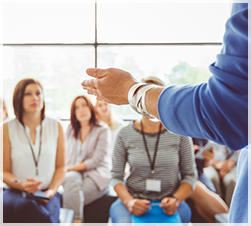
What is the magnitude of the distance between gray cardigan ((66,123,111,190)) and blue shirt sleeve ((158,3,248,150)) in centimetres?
227

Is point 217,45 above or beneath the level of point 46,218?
above

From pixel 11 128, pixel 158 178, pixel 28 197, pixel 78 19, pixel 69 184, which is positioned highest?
pixel 78 19

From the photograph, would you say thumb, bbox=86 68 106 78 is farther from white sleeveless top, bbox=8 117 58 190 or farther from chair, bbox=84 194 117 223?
chair, bbox=84 194 117 223

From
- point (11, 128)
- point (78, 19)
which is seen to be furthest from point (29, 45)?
point (11, 128)

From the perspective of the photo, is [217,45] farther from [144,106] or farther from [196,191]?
[144,106]

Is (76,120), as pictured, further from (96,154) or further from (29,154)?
(29,154)

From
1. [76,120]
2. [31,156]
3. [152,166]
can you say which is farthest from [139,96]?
[76,120]

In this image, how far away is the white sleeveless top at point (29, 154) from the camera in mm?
2102

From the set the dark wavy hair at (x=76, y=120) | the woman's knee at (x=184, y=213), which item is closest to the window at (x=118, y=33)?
the dark wavy hair at (x=76, y=120)

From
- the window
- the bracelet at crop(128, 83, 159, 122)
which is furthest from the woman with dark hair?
the bracelet at crop(128, 83, 159, 122)

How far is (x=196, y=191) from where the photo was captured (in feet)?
7.04

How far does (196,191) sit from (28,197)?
5.25ft

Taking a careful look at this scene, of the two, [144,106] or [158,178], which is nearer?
[144,106]

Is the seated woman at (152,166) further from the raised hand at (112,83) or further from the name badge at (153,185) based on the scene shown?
the raised hand at (112,83)
